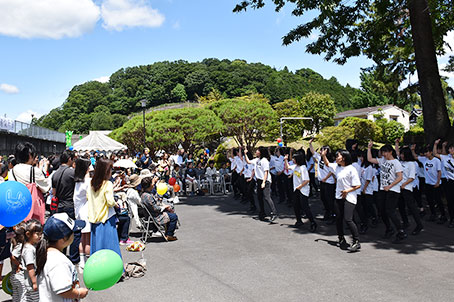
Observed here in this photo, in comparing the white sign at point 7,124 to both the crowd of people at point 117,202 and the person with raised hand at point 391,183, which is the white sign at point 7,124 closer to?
the crowd of people at point 117,202

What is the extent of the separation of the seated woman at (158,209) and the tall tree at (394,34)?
20.0ft

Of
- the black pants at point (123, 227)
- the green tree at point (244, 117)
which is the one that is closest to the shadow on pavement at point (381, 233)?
the black pants at point (123, 227)

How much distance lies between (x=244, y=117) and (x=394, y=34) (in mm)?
18179

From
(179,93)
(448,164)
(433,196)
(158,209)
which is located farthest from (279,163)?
(179,93)

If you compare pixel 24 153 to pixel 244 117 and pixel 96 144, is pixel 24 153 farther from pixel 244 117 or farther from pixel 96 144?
pixel 244 117

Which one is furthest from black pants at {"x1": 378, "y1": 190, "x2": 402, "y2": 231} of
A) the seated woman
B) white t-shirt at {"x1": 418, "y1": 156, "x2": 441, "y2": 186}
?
the seated woman

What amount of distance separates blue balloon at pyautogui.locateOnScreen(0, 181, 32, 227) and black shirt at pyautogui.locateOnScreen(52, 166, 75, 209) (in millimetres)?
1632

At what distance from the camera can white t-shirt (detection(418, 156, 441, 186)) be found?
29.5 ft

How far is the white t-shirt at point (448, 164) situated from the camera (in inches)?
339

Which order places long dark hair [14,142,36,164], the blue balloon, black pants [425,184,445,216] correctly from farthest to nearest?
1. black pants [425,184,445,216]
2. long dark hair [14,142,36,164]
3. the blue balloon

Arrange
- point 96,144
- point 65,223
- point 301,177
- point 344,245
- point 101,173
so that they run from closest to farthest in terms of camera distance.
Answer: point 65,223 < point 101,173 < point 344,245 < point 301,177 < point 96,144

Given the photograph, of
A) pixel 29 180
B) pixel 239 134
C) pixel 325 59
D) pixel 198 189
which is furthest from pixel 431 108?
pixel 239 134

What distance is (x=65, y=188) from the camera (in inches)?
249

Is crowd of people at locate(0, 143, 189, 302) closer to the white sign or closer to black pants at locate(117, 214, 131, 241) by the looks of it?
black pants at locate(117, 214, 131, 241)
